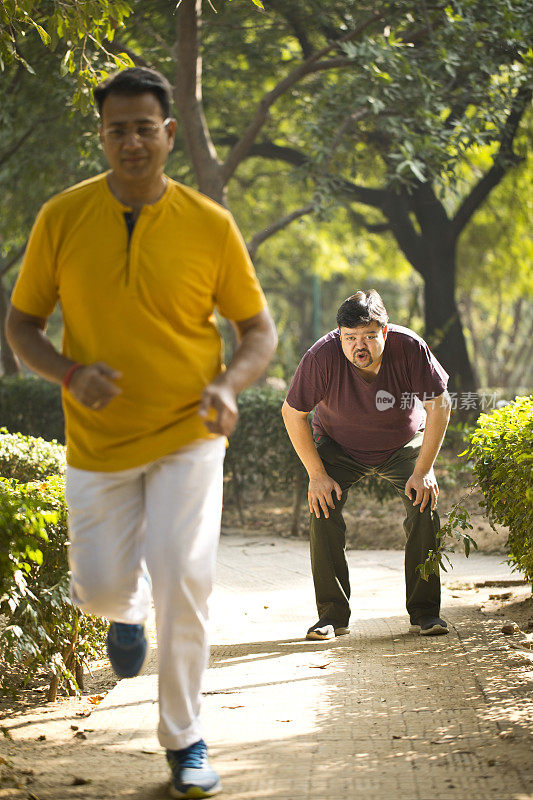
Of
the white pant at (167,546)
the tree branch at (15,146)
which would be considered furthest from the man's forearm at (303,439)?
the tree branch at (15,146)

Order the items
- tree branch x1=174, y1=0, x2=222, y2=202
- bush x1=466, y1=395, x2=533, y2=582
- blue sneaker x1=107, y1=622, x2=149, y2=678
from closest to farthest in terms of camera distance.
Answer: blue sneaker x1=107, y1=622, x2=149, y2=678, bush x1=466, y1=395, x2=533, y2=582, tree branch x1=174, y1=0, x2=222, y2=202

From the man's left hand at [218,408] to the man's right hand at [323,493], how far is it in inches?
102

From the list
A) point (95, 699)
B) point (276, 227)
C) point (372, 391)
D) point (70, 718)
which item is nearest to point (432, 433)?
point (372, 391)

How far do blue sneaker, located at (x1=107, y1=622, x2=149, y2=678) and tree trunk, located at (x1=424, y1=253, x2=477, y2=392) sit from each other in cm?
1172

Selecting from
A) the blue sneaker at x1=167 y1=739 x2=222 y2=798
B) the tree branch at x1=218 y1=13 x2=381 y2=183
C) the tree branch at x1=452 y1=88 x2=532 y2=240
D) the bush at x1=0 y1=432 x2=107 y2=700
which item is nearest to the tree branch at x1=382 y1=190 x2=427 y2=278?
the tree branch at x1=452 y1=88 x2=532 y2=240

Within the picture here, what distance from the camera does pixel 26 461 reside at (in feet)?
23.5

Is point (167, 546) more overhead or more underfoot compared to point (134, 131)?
more underfoot

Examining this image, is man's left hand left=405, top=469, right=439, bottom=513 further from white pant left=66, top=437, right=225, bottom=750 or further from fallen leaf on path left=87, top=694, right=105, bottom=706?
white pant left=66, top=437, right=225, bottom=750

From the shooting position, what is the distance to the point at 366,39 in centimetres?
1015

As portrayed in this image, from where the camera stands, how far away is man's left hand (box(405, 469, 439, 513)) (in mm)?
5375

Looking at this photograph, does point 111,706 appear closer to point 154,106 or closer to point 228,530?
point 154,106

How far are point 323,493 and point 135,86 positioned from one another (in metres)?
2.96

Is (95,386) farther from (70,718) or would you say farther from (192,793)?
(70,718)

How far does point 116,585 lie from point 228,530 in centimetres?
767
